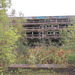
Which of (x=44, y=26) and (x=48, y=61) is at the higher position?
(x=44, y=26)

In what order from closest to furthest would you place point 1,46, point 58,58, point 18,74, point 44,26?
point 1,46
point 18,74
point 58,58
point 44,26

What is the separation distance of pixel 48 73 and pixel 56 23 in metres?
19.3

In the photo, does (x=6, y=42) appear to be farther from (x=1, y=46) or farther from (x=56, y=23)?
(x=56, y=23)

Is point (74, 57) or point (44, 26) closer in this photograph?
point (74, 57)

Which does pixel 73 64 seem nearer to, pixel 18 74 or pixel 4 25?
pixel 18 74

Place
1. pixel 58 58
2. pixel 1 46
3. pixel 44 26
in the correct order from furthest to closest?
1. pixel 44 26
2. pixel 58 58
3. pixel 1 46

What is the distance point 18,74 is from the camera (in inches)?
142

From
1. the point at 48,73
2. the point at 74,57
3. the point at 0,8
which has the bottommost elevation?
the point at 48,73

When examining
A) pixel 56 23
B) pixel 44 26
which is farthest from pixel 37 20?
pixel 56 23

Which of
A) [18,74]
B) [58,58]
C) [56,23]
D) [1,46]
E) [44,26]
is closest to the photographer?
[1,46]

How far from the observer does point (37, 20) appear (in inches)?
982

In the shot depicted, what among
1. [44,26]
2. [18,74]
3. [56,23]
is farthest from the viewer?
[44,26]

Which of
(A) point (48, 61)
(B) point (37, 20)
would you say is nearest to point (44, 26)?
(B) point (37, 20)

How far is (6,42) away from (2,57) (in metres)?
0.69
